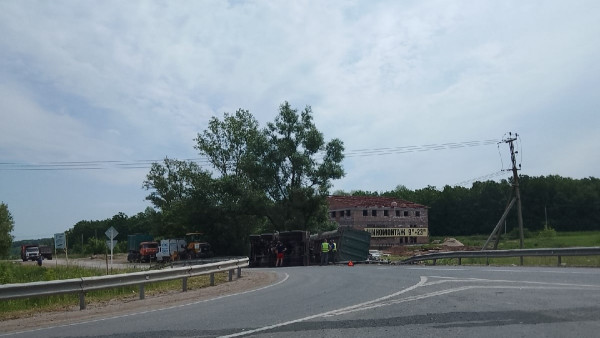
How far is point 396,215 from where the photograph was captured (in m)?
88.9

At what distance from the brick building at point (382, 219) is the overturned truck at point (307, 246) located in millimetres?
40855

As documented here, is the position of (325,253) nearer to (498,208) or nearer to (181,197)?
(181,197)

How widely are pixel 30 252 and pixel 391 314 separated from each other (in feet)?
271

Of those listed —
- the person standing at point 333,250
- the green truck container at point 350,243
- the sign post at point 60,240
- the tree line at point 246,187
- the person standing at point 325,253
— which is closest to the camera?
the sign post at point 60,240

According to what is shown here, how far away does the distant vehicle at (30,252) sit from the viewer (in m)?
79.9

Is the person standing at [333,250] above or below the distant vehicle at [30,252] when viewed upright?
above

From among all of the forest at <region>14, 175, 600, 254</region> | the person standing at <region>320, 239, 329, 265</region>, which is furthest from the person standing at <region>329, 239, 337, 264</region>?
the forest at <region>14, 175, 600, 254</region>

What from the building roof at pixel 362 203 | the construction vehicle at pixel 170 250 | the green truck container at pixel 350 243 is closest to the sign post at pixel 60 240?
the green truck container at pixel 350 243

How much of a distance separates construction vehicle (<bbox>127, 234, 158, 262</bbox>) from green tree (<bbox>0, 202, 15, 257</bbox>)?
2054cm

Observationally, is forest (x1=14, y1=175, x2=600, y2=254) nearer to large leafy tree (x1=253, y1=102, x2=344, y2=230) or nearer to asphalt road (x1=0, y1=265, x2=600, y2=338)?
large leafy tree (x1=253, y1=102, x2=344, y2=230)

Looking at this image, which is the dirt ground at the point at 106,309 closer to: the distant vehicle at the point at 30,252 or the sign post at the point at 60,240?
the sign post at the point at 60,240

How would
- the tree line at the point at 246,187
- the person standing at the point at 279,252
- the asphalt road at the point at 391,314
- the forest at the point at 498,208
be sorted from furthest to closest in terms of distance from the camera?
the forest at the point at 498,208, the tree line at the point at 246,187, the person standing at the point at 279,252, the asphalt road at the point at 391,314

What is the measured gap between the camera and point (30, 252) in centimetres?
8088

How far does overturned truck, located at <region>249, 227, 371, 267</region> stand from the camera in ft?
124
